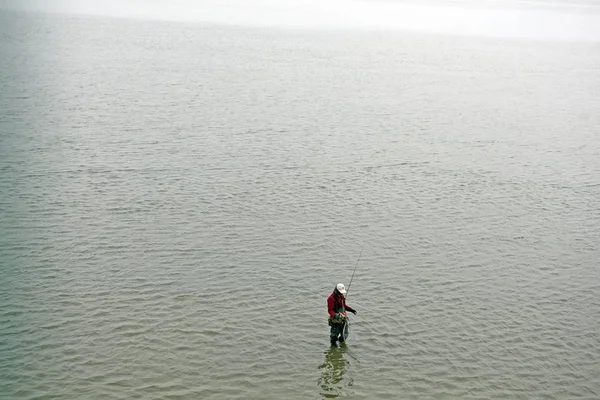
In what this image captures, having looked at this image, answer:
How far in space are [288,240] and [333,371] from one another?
28.9ft

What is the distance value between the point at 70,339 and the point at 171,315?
2764 mm

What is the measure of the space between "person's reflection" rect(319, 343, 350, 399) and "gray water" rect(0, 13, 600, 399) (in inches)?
3.2

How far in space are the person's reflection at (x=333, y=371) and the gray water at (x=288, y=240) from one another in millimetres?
82

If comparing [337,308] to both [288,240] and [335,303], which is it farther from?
[288,240]

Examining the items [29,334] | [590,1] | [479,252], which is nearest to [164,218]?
[29,334]

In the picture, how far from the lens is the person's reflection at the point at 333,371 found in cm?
1634

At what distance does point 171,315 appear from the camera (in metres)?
19.5

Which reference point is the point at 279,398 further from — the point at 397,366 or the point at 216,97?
the point at 216,97

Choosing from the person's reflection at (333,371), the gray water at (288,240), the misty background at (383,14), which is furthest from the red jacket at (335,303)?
the misty background at (383,14)

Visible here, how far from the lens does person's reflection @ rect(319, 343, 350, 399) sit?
1634 cm

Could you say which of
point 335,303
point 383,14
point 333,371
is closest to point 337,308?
point 335,303

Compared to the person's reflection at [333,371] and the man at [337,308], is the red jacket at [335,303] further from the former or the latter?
the person's reflection at [333,371]

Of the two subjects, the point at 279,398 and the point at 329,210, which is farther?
the point at 329,210

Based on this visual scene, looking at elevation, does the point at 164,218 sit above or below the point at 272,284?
above
